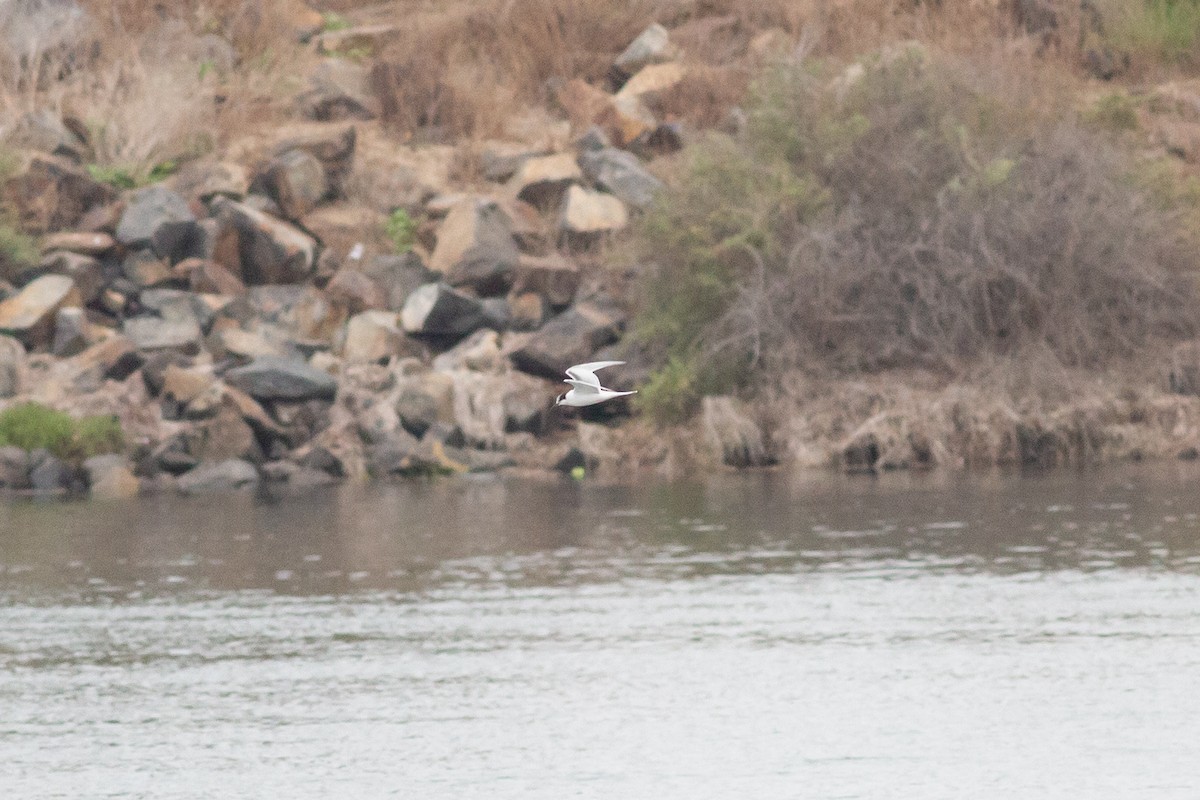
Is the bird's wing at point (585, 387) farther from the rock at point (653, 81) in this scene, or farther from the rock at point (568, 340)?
the rock at point (653, 81)

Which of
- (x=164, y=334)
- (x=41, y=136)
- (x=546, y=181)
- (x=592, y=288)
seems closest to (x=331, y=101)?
(x=41, y=136)

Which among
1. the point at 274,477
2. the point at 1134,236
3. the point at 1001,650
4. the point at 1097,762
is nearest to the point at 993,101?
the point at 1134,236

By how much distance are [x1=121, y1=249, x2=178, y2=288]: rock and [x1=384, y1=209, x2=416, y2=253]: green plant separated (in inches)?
163

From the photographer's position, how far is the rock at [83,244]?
115ft

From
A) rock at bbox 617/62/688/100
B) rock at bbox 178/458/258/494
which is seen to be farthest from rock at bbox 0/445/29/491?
rock at bbox 617/62/688/100

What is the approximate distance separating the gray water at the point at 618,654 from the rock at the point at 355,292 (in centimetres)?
1175

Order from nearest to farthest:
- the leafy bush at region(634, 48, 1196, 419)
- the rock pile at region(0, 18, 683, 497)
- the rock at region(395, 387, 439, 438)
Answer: the leafy bush at region(634, 48, 1196, 419)
the rock pile at region(0, 18, 683, 497)
the rock at region(395, 387, 439, 438)

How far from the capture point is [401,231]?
37312 millimetres

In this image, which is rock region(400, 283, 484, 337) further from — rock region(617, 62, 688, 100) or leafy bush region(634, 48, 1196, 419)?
rock region(617, 62, 688, 100)

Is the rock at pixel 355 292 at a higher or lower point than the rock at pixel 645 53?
lower

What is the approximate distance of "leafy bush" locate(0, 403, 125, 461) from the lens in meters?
29.4

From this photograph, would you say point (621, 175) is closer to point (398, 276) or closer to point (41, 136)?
point (398, 276)

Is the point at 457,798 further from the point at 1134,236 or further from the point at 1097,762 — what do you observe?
the point at 1134,236

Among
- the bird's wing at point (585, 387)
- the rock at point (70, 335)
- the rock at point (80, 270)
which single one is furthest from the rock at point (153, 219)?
the bird's wing at point (585, 387)
